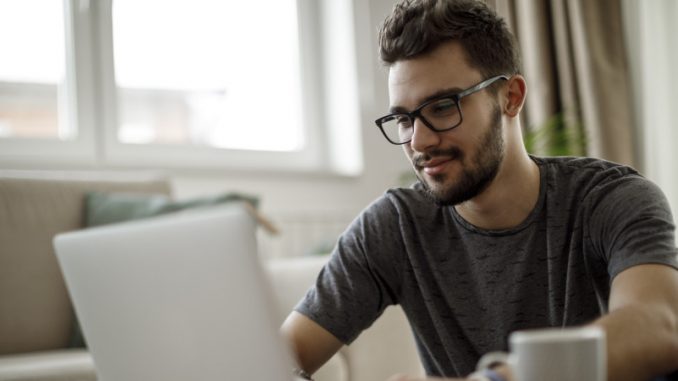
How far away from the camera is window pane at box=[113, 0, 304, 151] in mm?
3234

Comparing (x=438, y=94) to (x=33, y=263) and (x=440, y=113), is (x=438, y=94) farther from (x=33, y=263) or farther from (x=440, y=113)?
(x=33, y=263)

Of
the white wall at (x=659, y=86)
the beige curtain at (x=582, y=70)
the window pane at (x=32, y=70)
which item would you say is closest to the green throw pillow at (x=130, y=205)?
the window pane at (x=32, y=70)

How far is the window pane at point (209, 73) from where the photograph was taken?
3.23m

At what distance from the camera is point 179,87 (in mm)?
3344

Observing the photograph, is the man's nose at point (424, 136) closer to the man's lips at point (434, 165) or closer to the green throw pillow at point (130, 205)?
the man's lips at point (434, 165)

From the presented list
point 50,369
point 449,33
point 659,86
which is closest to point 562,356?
point 449,33

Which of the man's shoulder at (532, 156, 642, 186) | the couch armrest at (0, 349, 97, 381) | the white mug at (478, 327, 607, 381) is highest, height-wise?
the man's shoulder at (532, 156, 642, 186)

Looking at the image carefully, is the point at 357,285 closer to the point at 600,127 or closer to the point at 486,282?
the point at 486,282

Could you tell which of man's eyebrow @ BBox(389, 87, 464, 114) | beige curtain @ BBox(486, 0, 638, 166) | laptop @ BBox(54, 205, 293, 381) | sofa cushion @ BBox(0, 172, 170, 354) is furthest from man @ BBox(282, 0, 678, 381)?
beige curtain @ BBox(486, 0, 638, 166)

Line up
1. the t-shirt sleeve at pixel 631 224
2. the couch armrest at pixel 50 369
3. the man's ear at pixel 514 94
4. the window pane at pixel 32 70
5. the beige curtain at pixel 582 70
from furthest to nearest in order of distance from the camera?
the beige curtain at pixel 582 70, the window pane at pixel 32 70, the couch armrest at pixel 50 369, the man's ear at pixel 514 94, the t-shirt sleeve at pixel 631 224

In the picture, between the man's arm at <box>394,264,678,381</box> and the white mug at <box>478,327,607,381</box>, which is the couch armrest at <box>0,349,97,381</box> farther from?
the white mug at <box>478,327,607,381</box>

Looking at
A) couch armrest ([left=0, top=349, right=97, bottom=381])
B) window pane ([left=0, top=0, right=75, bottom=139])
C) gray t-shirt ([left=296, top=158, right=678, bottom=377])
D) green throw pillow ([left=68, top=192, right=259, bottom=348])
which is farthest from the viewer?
window pane ([left=0, top=0, right=75, bottom=139])

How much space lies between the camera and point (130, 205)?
92.4 inches

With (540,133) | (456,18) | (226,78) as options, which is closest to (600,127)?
(540,133)
